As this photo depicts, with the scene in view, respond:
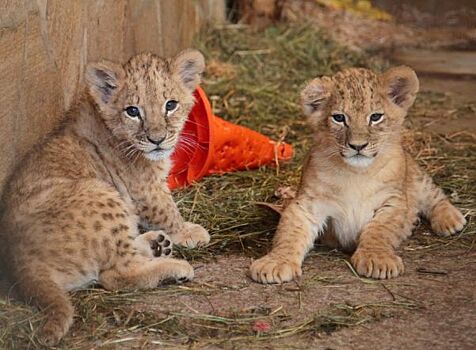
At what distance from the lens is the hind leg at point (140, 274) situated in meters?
4.36

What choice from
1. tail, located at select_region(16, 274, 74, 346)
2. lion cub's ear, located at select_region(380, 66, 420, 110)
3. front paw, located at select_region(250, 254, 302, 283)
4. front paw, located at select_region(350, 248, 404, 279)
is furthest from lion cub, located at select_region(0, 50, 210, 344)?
lion cub's ear, located at select_region(380, 66, 420, 110)

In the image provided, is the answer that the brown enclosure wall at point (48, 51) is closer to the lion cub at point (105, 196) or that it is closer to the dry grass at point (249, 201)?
the lion cub at point (105, 196)

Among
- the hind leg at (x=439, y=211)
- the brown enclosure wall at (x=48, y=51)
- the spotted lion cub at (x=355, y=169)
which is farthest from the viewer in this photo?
the hind leg at (x=439, y=211)

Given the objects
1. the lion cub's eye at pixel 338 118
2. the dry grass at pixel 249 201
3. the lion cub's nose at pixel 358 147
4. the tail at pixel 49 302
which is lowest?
the dry grass at pixel 249 201

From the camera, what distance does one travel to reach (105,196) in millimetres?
4547

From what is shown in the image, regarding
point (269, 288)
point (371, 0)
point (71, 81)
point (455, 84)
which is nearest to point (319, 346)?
point (269, 288)

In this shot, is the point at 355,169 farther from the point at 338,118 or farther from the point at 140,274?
the point at 140,274

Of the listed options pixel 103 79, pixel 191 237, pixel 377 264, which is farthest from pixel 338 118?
pixel 103 79

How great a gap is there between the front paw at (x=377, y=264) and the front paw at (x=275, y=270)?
256mm

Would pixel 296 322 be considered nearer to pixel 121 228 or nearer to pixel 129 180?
pixel 121 228

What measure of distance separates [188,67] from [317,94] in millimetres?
671

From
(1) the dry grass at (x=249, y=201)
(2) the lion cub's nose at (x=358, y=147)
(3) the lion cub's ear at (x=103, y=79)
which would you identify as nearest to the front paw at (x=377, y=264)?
(1) the dry grass at (x=249, y=201)

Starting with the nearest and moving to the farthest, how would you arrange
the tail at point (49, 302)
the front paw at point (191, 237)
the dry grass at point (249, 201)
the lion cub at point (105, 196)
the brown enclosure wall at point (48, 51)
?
1. the tail at point (49, 302)
2. the dry grass at point (249, 201)
3. the lion cub at point (105, 196)
4. the brown enclosure wall at point (48, 51)
5. the front paw at point (191, 237)

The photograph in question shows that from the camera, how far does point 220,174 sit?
6035mm
